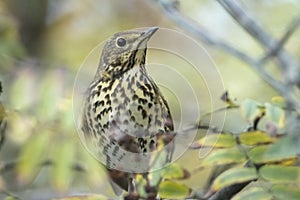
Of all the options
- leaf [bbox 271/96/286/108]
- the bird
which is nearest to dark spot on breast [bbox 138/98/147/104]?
the bird

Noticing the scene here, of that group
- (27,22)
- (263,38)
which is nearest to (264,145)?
(263,38)

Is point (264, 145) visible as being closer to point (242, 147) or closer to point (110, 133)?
point (242, 147)

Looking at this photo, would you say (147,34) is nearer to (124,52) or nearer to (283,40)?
(124,52)

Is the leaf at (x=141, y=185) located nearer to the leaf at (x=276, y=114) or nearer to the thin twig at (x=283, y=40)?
the leaf at (x=276, y=114)

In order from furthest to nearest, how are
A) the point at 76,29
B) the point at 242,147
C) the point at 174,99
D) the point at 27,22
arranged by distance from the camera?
the point at 76,29
the point at 27,22
the point at 174,99
the point at 242,147

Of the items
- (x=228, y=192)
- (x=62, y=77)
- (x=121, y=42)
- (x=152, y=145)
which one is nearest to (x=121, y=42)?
(x=121, y=42)

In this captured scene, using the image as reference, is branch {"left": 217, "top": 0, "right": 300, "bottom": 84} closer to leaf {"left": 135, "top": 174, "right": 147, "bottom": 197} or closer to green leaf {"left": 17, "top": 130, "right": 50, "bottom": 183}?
leaf {"left": 135, "top": 174, "right": 147, "bottom": 197}

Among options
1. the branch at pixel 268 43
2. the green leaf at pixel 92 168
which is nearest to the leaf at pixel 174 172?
the green leaf at pixel 92 168
